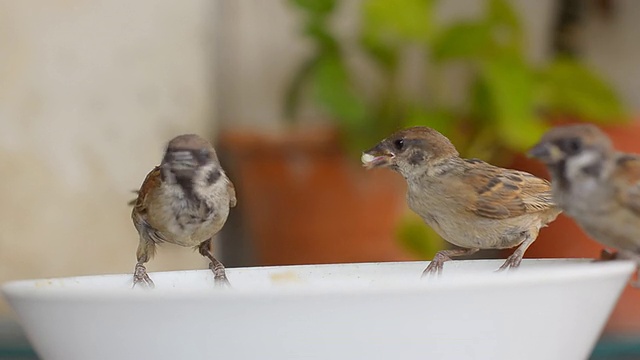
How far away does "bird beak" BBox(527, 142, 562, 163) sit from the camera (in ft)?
1.81

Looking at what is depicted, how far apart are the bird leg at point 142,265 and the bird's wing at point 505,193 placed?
0.29 meters

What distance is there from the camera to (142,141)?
2.09m

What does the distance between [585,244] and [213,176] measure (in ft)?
2.16

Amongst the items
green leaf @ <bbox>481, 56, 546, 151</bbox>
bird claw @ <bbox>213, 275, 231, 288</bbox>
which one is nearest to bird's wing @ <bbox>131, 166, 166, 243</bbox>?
bird claw @ <bbox>213, 275, 231, 288</bbox>

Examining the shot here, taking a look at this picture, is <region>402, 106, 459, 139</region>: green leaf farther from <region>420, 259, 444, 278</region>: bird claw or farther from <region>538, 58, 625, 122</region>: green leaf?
A: <region>420, 259, 444, 278</region>: bird claw

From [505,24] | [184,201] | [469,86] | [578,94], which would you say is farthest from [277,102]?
[184,201]

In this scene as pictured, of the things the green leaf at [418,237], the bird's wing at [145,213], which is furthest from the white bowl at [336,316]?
the green leaf at [418,237]

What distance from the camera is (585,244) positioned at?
1205 mm

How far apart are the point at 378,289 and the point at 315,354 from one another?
6cm

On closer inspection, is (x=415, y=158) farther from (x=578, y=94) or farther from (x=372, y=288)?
(x=578, y=94)

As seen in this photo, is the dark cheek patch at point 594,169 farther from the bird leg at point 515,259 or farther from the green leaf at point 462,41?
the green leaf at point 462,41

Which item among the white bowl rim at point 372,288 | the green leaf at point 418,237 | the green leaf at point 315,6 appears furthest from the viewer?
the green leaf at point 315,6

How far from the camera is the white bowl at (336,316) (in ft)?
1.57

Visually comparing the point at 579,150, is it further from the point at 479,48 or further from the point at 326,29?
the point at 326,29
